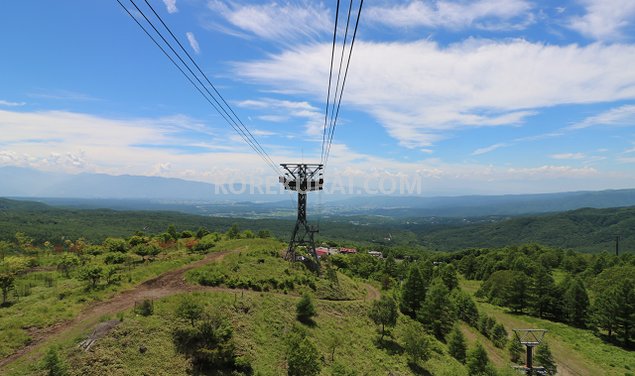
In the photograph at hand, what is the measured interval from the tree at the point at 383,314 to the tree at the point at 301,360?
540 inches

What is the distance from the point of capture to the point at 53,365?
1478 centimetres

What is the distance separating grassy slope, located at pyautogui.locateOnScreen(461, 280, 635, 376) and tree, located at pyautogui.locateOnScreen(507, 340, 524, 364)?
3.83ft

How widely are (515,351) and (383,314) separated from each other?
2279 cm

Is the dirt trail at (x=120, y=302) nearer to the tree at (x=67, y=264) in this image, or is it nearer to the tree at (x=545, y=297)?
the tree at (x=67, y=264)

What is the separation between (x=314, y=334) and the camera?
27.1 metres

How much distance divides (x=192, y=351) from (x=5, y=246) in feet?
133

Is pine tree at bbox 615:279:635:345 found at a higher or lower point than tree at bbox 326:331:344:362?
lower

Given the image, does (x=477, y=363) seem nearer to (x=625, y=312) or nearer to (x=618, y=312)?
(x=618, y=312)

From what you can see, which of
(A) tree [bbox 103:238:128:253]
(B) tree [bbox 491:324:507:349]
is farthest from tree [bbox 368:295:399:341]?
(A) tree [bbox 103:238:128:253]

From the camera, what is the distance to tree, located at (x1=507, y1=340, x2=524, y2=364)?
42.6m

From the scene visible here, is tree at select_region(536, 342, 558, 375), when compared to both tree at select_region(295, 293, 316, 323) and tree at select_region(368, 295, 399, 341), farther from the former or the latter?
tree at select_region(295, 293, 316, 323)

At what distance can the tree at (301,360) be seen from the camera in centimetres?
2088

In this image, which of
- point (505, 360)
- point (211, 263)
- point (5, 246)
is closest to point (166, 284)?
point (211, 263)

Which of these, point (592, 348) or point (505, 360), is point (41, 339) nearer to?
point (505, 360)
